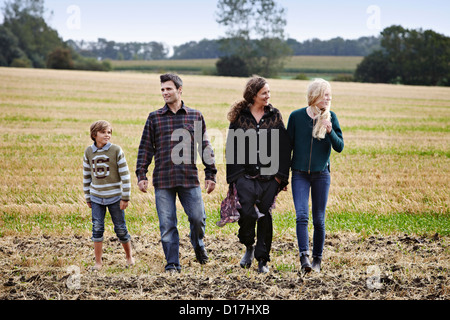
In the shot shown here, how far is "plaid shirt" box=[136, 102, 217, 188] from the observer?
5949 millimetres

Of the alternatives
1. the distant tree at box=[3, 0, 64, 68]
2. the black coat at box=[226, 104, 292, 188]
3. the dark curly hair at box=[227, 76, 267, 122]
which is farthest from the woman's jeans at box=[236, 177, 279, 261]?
the distant tree at box=[3, 0, 64, 68]

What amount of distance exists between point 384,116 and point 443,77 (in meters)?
45.8

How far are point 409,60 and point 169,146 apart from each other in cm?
6987

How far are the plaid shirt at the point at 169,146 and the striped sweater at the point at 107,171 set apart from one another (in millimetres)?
219

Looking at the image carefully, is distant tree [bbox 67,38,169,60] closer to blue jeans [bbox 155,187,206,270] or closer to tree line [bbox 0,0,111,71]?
tree line [bbox 0,0,111,71]

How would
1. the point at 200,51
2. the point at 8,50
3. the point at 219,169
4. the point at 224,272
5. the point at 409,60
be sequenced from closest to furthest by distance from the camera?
the point at 224,272, the point at 219,169, the point at 409,60, the point at 8,50, the point at 200,51

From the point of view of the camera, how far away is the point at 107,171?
605 centimetres

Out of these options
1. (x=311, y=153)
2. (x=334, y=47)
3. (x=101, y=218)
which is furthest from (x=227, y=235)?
(x=334, y=47)

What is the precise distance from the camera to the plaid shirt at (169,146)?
234 inches

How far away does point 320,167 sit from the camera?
19.4 ft

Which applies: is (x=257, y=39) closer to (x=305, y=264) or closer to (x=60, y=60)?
(x=60, y=60)

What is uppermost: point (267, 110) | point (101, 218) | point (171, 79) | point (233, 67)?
point (233, 67)

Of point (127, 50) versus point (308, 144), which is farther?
point (127, 50)

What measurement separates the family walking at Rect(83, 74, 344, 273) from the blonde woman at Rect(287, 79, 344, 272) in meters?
0.01
